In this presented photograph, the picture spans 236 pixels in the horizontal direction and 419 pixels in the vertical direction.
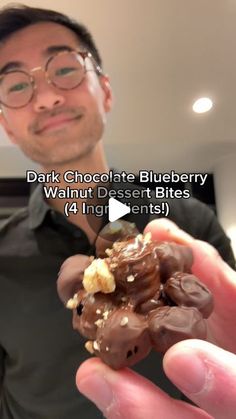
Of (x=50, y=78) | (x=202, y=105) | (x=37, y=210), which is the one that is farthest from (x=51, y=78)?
(x=202, y=105)

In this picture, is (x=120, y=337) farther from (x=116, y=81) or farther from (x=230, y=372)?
(x=116, y=81)

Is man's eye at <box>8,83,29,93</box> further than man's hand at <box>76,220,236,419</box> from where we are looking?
Yes

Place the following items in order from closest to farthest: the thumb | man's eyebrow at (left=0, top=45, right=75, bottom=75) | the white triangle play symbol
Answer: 1. the thumb
2. the white triangle play symbol
3. man's eyebrow at (left=0, top=45, right=75, bottom=75)

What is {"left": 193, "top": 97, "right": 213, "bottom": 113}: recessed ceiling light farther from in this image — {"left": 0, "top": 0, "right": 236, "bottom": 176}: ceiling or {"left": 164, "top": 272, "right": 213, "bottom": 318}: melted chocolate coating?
{"left": 164, "top": 272, "right": 213, "bottom": 318}: melted chocolate coating

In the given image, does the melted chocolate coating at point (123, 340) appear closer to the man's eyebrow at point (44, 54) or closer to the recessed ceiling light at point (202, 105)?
the man's eyebrow at point (44, 54)

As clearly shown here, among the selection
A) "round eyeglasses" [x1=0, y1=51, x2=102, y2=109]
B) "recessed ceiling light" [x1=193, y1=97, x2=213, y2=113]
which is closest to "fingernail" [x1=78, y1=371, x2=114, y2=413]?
"round eyeglasses" [x1=0, y1=51, x2=102, y2=109]

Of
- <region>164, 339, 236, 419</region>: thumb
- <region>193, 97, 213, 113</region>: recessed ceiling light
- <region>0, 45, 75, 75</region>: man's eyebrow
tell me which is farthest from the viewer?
<region>193, 97, 213, 113</region>: recessed ceiling light
